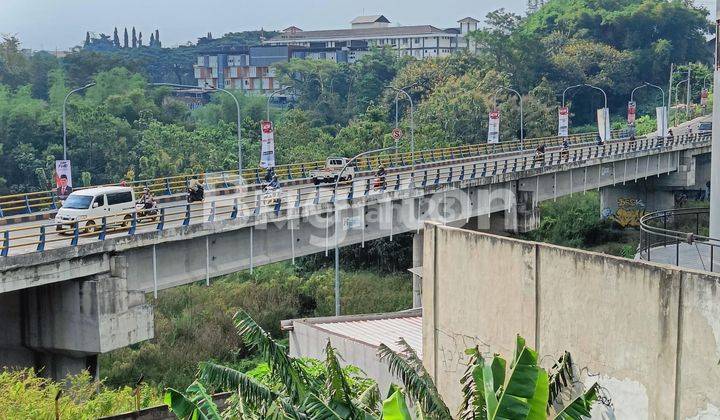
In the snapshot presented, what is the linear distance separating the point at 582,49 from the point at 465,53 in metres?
18.7

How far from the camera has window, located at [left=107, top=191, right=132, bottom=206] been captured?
3374 centimetres

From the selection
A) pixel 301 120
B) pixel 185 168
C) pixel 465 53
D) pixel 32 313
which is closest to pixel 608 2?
pixel 465 53

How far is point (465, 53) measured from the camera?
12156cm

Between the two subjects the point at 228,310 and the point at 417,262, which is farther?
the point at 228,310

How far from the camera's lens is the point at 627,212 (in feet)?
242

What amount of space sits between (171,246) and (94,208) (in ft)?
9.26

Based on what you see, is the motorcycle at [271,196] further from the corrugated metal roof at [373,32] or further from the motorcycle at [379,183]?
the corrugated metal roof at [373,32]

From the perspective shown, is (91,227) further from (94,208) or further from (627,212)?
(627,212)

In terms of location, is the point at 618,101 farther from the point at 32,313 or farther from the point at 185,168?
the point at 32,313

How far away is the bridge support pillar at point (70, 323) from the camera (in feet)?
97.6

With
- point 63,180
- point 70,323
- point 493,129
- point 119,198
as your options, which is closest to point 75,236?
point 70,323

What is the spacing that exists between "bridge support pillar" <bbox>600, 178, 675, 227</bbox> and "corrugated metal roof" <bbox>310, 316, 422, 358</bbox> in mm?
45187

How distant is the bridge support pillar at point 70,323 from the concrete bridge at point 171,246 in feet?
0.10

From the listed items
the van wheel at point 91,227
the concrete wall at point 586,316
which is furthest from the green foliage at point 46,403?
the concrete wall at point 586,316
